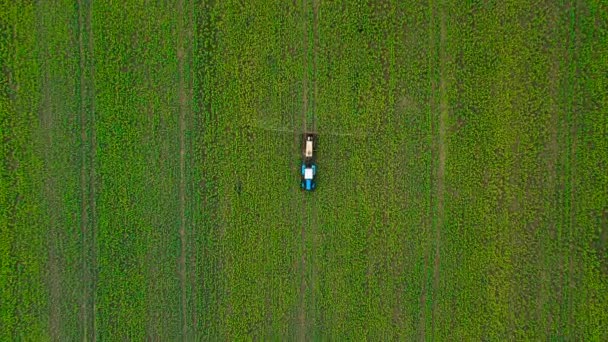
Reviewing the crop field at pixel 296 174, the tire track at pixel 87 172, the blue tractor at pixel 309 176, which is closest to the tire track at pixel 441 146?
the crop field at pixel 296 174

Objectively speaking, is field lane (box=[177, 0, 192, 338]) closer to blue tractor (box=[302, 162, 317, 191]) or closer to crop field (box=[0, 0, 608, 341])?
crop field (box=[0, 0, 608, 341])

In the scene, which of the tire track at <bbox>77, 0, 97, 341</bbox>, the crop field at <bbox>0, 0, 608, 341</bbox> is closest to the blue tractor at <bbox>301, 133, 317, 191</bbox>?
the crop field at <bbox>0, 0, 608, 341</bbox>

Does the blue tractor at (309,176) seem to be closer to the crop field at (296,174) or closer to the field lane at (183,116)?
the crop field at (296,174)

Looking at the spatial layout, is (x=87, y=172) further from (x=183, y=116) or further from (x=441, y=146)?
(x=441, y=146)

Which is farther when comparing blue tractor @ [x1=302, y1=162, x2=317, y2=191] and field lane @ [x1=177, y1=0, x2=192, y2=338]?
field lane @ [x1=177, y1=0, x2=192, y2=338]

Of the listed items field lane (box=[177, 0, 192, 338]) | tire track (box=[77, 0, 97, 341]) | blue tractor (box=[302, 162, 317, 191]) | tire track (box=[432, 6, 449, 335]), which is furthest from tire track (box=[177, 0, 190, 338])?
tire track (box=[432, 6, 449, 335])

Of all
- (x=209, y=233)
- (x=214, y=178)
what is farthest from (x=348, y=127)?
(x=209, y=233)
